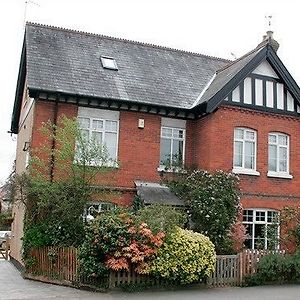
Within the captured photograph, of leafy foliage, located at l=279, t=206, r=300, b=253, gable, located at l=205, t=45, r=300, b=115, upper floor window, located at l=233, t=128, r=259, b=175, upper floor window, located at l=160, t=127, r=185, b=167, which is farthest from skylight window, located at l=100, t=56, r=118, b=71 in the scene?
leafy foliage, located at l=279, t=206, r=300, b=253

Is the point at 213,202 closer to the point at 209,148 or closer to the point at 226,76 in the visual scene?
the point at 209,148

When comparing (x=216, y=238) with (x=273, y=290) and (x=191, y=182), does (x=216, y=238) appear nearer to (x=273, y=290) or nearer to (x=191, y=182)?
(x=191, y=182)

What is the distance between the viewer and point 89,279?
14898 mm

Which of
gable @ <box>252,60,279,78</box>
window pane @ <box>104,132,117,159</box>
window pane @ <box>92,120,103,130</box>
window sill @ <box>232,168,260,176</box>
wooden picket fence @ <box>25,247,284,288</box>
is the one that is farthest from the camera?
gable @ <box>252,60,279,78</box>

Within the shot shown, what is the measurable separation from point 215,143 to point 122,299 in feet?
29.6

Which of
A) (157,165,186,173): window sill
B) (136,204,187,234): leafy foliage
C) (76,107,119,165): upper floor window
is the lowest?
(136,204,187,234): leafy foliage

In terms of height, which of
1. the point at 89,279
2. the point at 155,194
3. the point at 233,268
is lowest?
the point at 89,279

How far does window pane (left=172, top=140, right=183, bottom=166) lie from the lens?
20981 mm

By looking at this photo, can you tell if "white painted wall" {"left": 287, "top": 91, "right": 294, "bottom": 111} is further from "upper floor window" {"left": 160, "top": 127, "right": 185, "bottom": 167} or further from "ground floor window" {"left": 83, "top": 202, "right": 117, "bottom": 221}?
"ground floor window" {"left": 83, "top": 202, "right": 117, "bottom": 221}

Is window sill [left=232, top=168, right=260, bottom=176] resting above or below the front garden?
above

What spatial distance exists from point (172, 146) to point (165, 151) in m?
0.42

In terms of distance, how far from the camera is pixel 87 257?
47.9 ft

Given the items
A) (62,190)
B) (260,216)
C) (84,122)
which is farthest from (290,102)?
(62,190)

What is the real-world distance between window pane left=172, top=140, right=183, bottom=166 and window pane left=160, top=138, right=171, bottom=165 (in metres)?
0.24
